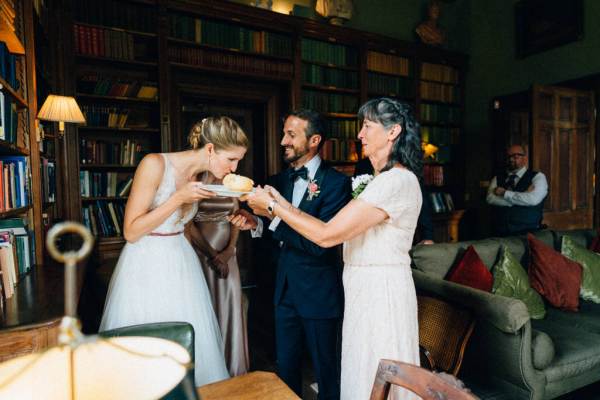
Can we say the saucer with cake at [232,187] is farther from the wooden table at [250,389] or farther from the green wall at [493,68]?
the green wall at [493,68]

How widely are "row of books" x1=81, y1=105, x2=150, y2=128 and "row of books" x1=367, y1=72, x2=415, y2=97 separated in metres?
3.07

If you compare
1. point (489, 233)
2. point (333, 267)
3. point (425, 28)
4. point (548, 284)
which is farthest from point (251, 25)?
point (489, 233)

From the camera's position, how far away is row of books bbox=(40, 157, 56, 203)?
121 inches

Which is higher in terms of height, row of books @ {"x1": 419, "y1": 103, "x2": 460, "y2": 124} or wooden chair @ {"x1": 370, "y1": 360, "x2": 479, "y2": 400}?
row of books @ {"x1": 419, "y1": 103, "x2": 460, "y2": 124}

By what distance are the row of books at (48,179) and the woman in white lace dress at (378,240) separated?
2.26 meters

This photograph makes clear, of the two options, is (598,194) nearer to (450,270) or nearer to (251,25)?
(450,270)

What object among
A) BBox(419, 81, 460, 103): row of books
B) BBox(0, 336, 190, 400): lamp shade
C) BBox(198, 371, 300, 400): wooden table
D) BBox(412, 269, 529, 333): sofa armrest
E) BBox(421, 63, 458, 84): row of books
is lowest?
BBox(412, 269, 529, 333): sofa armrest

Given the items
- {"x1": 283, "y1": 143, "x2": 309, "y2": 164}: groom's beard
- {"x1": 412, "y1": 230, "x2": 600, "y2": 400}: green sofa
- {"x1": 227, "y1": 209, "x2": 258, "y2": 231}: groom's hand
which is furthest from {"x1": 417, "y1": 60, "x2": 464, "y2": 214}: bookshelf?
{"x1": 227, "y1": 209, "x2": 258, "y2": 231}: groom's hand

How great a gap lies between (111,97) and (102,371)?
A: 13.0ft

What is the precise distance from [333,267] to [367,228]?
551 millimetres

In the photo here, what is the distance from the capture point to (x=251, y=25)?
4543 millimetres

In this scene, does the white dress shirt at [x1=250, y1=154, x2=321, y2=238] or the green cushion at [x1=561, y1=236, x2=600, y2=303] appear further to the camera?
the green cushion at [x1=561, y1=236, x2=600, y2=303]

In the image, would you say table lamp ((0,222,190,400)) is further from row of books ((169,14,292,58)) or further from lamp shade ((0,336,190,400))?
row of books ((169,14,292,58))

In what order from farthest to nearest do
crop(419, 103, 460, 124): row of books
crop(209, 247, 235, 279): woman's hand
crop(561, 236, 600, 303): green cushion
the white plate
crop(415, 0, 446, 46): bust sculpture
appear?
crop(419, 103, 460, 124): row of books, crop(415, 0, 446, 46): bust sculpture, crop(561, 236, 600, 303): green cushion, crop(209, 247, 235, 279): woman's hand, the white plate
